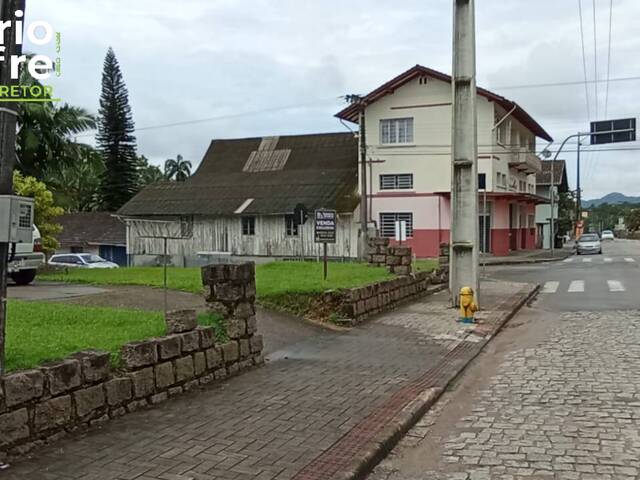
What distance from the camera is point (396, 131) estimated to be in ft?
129

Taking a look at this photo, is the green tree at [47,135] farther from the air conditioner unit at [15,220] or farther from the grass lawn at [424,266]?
the air conditioner unit at [15,220]

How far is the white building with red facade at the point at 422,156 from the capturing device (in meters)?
37.7

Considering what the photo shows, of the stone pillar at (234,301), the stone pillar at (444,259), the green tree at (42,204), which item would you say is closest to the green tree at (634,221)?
the stone pillar at (444,259)

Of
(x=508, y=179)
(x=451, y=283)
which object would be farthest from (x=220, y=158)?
(x=451, y=283)

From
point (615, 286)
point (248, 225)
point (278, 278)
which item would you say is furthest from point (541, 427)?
point (248, 225)

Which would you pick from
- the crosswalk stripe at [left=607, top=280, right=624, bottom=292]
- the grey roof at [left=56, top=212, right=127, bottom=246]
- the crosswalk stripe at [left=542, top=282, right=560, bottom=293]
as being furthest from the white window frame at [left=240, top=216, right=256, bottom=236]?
the crosswalk stripe at [left=607, top=280, right=624, bottom=292]

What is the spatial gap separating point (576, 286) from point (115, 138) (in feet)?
140

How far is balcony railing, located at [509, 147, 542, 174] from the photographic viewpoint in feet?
141

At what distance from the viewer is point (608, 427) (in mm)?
6250

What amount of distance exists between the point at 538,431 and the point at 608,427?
0.68 meters

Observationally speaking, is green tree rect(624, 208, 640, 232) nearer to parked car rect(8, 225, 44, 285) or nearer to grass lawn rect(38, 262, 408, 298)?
grass lawn rect(38, 262, 408, 298)

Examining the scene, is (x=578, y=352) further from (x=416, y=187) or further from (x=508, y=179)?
(x=508, y=179)

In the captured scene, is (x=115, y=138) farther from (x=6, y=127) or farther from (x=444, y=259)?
(x=6, y=127)

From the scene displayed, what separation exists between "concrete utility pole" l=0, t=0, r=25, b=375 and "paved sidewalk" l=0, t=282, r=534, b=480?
3.51ft
